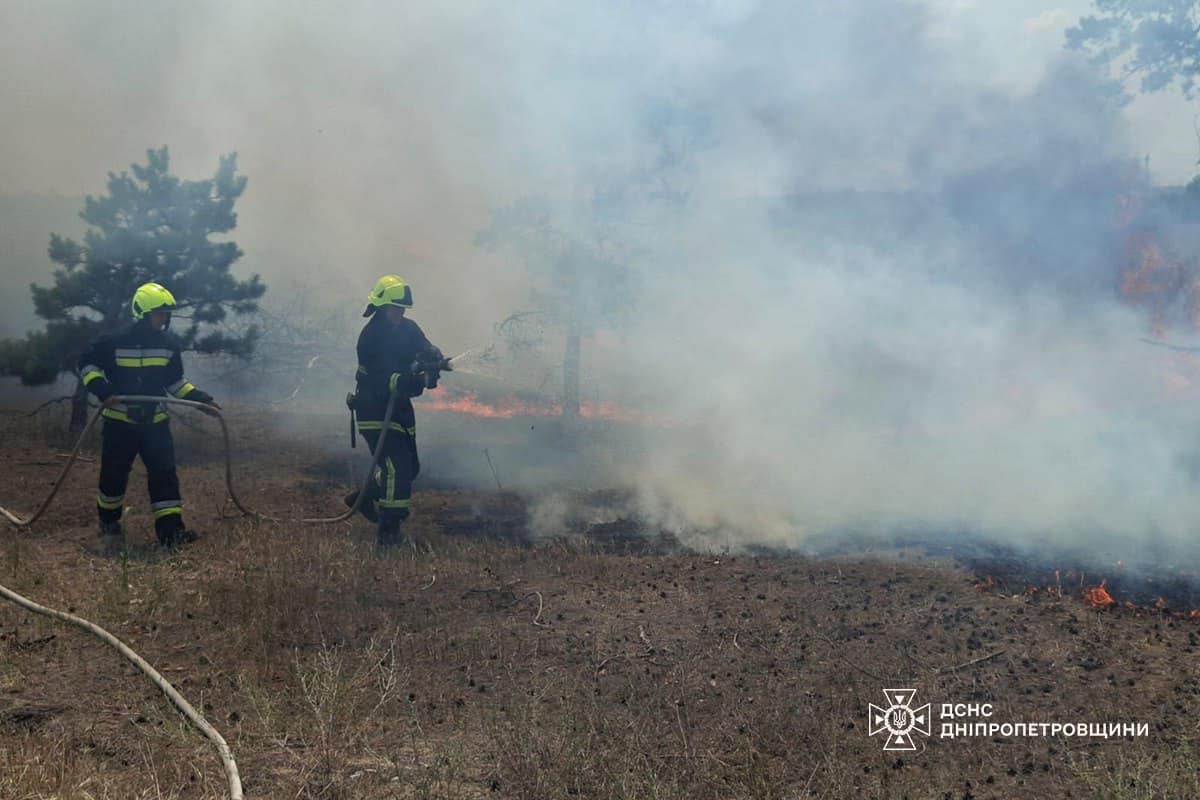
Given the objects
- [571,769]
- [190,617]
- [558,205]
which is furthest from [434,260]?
[571,769]

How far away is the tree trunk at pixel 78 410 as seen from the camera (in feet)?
33.8

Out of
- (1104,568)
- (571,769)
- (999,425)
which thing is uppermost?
(999,425)

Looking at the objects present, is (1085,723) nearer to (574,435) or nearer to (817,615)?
(817,615)

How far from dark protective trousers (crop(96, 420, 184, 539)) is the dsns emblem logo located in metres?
5.49

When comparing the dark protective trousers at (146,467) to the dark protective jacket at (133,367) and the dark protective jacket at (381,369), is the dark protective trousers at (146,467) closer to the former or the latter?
the dark protective jacket at (133,367)

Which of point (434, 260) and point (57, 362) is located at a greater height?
point (434, 260)

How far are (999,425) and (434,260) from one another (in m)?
11.9

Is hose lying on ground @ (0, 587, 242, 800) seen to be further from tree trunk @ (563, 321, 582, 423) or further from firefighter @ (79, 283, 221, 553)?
tree trunk @ (563, 321, 582, 423)

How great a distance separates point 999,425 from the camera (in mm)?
9570

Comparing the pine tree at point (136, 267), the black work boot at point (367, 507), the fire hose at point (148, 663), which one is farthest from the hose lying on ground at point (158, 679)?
the pine tree at point (136, 267)

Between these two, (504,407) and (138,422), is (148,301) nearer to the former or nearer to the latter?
(138,422)

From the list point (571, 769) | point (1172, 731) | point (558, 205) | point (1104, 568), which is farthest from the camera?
point (558, 205)

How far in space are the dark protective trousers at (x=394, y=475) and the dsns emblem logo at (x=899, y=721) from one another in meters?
4.24

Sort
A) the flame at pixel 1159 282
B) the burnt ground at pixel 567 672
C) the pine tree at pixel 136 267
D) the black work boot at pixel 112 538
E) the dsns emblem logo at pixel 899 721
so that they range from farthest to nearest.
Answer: the flame at pixel 1159 282
the pine tree at pixel 136 267
the black work boot at pixel 112 538
the dsns emblem logo at pixel 899 721
the burnt ground at pixel 567 672
